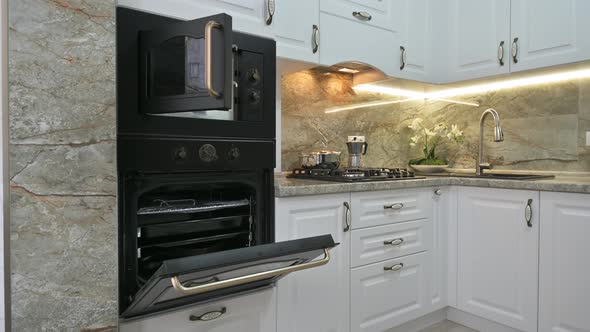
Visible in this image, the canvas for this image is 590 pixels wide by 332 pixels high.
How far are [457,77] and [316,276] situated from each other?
172 cm

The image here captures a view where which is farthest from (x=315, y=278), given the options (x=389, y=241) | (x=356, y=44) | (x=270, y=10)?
(x=356, y=44)

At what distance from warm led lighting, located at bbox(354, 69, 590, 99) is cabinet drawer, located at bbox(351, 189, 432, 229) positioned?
0.96 meters

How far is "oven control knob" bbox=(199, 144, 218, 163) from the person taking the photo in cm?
125

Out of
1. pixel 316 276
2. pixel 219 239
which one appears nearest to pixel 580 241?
pixel 316 276

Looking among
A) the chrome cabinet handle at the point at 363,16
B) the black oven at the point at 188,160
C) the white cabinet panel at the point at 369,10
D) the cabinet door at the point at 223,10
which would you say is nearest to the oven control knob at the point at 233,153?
the black oven at the point at 188,160

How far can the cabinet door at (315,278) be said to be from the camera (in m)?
1.61

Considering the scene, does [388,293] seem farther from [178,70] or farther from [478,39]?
[478,39]

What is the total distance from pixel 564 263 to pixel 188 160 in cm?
181

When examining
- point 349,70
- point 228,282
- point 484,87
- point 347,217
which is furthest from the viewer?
point 484,87

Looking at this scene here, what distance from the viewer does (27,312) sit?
932mm

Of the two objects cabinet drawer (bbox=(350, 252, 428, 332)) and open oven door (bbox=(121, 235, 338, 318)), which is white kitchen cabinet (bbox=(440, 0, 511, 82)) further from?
open oven door (bbox=(121, 235, 338, 318))

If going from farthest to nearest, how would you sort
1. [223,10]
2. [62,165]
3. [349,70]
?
[349,70], [223,10], [62,165]

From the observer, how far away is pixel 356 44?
2.19 meters

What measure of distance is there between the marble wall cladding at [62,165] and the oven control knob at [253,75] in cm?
46
